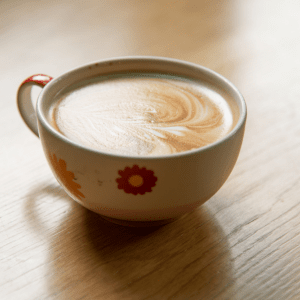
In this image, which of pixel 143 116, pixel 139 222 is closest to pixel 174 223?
pixel 139 222

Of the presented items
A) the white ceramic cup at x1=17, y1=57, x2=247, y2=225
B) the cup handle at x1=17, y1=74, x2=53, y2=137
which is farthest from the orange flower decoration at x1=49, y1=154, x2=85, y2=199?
the cup handle at x1=17, y1=74, x2=53, y2=137

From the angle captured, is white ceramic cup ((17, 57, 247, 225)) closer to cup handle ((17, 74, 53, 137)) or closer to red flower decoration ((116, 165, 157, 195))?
red flower decoration ((116, 165, 157, 195))

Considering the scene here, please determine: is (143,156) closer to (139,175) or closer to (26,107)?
(139,175)

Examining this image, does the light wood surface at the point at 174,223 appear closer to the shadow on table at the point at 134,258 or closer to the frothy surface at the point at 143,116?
the shadow on table at the point at 134,258

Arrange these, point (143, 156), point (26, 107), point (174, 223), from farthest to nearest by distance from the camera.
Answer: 1. point (26, 107)
2. point (174, 223)
3. point (143, 156)

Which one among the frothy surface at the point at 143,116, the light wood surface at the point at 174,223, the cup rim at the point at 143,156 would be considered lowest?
the light wood surface at the point at 174,223

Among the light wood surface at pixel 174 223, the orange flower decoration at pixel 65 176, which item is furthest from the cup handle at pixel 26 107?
the orange flower decoration at pixel 65 176
